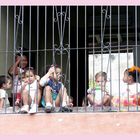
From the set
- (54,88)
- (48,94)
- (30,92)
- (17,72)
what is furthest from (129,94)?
(17,72)

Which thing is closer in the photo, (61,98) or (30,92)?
(61,98)

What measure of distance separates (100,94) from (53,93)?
0.75 m

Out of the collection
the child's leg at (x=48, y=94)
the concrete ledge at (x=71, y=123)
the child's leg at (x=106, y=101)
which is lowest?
the concrete ledge at (x=71, y=123)

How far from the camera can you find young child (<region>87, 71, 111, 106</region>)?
716 centimetres

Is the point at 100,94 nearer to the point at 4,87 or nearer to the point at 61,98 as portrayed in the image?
the point at 61,98

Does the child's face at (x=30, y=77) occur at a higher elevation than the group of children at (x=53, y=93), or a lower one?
higher

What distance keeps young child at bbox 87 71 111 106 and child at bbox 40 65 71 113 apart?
434mm

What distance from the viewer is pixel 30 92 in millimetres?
7258

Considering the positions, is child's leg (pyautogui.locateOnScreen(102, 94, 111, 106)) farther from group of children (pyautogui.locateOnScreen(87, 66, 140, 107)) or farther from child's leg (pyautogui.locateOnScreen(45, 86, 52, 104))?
child's leg (pyautogui.locateOnScreen(45, 86, 52, 104))

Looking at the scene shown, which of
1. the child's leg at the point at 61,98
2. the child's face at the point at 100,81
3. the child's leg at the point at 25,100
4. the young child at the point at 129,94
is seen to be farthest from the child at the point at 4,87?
the young child at the point at 129,94

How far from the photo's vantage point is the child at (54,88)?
23.0 feet

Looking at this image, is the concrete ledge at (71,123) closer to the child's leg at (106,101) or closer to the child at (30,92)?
the child at (30,92)

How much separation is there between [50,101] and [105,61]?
328cm

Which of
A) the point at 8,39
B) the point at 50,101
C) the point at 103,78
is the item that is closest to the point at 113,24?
the point at 8,39
